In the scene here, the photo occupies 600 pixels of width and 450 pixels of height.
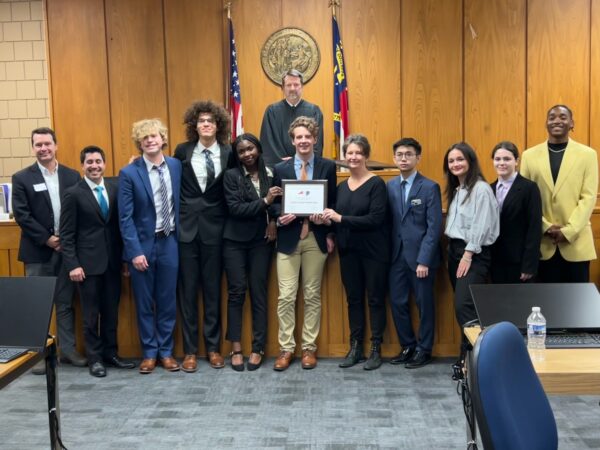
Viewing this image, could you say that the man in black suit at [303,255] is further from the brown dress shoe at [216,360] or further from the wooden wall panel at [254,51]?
the wooden wall panel at [254,51]

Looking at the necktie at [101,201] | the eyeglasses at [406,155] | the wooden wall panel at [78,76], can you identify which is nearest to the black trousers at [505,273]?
the eyeglasses at [406,155]

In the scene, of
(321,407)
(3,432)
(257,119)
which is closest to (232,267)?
(321,407)

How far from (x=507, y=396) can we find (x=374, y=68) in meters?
5.32

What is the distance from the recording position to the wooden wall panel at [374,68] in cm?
651

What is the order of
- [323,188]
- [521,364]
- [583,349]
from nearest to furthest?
[521,364] < [583,349] < [323,188]

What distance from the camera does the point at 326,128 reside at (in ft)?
21.8

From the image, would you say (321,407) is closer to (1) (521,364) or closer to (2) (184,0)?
(1) (521,364)

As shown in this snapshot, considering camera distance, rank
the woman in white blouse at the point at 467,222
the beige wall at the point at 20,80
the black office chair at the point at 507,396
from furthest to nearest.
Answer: the beige wall at the point at 20,80 → the woman in white blouse at the point at 467,222 → the black office chair at the point at 507,396

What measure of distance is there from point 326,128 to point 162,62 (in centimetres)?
176

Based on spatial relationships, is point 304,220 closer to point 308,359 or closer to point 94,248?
point 308,359

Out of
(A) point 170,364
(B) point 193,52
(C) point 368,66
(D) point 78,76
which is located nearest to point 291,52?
(C) point 368,66

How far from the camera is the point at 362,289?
4.64 m

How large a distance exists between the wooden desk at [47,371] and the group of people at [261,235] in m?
1.57

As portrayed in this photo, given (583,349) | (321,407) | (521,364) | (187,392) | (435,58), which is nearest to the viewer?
(521,364)
